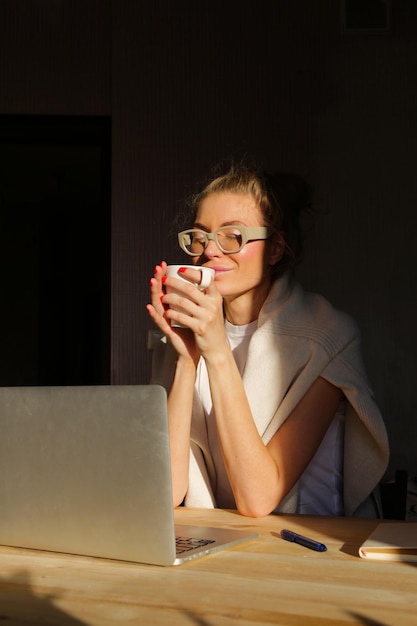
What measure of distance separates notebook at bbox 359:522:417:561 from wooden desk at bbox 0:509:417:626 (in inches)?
0.6

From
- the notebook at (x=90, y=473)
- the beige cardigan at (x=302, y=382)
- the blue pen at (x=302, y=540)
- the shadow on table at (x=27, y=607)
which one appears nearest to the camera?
the shadow on table at (x=27, y=607)

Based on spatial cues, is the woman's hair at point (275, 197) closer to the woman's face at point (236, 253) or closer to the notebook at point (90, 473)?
the woman's face at point (236, 253)

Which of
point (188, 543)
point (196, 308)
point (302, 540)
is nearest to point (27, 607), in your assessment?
point (188, 543)

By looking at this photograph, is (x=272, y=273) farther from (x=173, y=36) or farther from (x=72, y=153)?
(x=72, y=153)

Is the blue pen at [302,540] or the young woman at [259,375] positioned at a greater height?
the young woman at [259,375]

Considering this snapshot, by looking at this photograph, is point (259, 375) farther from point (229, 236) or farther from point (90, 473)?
point (90, 473)

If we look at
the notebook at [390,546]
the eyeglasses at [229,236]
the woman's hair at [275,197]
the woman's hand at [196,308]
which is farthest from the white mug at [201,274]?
the notebook at [390,546]

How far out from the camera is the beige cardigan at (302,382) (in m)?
1.62

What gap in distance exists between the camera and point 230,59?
337cm

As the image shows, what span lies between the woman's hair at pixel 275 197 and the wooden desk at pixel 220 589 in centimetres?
91

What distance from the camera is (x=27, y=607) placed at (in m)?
0.82

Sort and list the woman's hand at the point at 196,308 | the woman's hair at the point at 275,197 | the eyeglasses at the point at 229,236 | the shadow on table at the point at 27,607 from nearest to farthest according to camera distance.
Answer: the shadow on table at the point at 27,607, the woman's hand at the point at 196,308, the eyeglasses at the point at 229,236, the woman's hair at the point at 275,197

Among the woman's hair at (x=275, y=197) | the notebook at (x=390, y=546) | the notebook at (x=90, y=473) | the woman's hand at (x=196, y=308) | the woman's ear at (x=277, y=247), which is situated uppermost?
the woman's hair at (x=275, y=197)

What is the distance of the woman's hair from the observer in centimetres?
185
